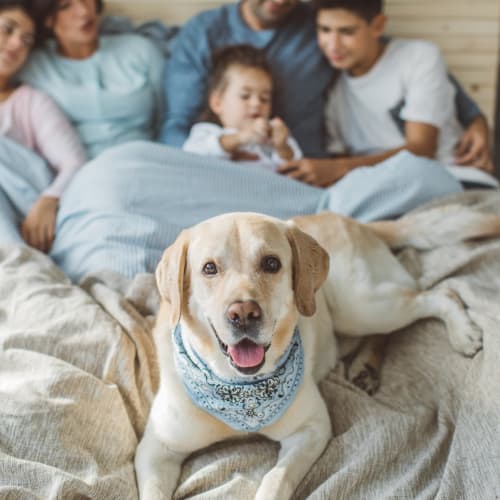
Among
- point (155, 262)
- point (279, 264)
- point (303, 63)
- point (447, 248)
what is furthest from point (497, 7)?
point (279, 264)

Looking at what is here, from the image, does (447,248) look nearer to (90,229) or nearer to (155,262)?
(155,262)

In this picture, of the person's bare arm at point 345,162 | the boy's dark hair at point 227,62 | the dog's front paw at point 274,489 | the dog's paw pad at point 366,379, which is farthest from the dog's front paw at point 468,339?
the boy's dark hair at point 227,62

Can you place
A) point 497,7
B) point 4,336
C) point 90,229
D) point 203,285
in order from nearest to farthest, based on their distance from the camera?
point 203,285 < point 4,336 < point 90,229 < point 497,7

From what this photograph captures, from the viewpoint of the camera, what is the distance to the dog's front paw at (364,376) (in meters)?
1.66

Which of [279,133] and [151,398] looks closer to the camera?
[151,398]

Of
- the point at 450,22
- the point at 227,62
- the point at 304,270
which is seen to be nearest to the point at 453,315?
the point at 304,270

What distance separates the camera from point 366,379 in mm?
1674

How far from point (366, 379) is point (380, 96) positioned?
1.30 metres

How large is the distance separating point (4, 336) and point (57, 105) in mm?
1183

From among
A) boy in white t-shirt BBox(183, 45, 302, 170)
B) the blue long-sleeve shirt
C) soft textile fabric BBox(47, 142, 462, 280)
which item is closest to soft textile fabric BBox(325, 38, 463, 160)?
the blue long-sleeve shirt

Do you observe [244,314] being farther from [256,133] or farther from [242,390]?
[256,133]

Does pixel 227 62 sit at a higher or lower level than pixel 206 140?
higher

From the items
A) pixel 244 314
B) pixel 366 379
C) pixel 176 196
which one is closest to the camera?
pixel 244 314

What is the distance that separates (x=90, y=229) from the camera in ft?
6.61
